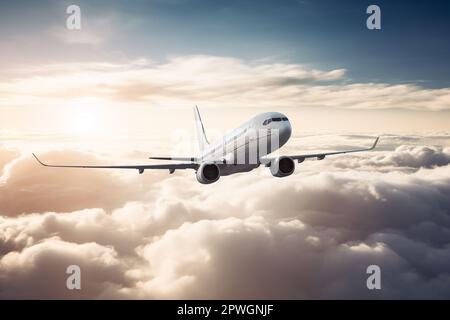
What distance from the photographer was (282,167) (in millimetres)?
44656

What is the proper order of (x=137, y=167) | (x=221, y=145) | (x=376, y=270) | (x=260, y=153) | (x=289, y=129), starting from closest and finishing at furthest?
(x=376, y=270) → (x=289, y=129) → (x=260, y=153) → (x=137, y=167) → (x=221, y=145)

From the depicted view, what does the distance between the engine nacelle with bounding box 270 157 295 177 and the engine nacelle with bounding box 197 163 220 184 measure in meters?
7.31

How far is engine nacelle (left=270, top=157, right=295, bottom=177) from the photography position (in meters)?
44.4

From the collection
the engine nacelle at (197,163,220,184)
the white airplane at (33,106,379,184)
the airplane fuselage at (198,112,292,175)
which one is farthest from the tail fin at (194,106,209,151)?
the engine nacelle at (197,163,220,184)

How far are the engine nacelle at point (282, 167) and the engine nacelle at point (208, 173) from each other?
288 inches

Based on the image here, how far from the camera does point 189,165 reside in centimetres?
5100

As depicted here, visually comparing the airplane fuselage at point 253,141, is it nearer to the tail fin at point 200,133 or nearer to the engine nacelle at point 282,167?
the engine nacelle at point 282,167

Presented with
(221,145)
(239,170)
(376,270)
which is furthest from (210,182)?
(376,270)

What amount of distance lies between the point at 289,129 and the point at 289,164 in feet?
20.2

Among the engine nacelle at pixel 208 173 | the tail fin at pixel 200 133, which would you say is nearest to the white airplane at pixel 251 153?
the engine nacelle at pixel 208 173

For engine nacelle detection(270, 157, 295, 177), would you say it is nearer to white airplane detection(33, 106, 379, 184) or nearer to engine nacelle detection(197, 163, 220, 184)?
white airplane detection(33, 106, 379, 184)

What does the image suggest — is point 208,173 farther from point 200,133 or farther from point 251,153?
point 200,133

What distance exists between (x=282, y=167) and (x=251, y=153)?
4.55m

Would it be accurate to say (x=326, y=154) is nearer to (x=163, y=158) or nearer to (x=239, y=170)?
(x=239, y=170)
